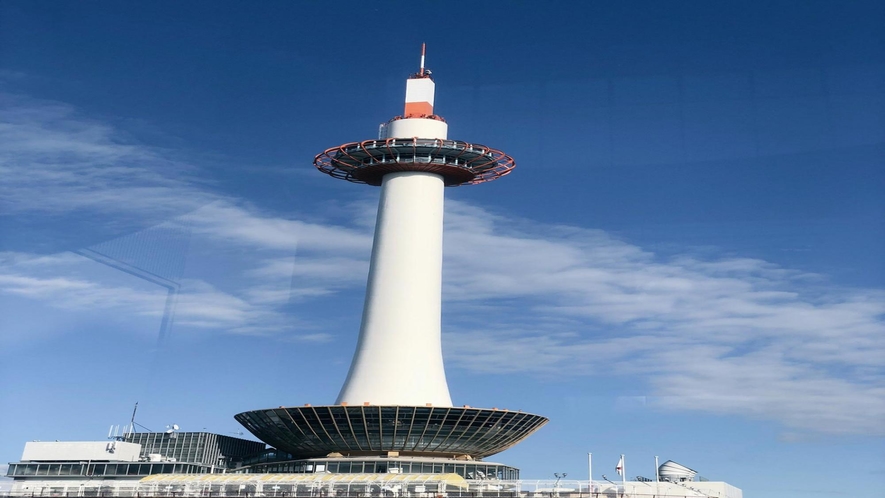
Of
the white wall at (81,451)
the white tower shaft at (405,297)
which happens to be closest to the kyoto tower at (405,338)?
the white tower shaft at (405,297)

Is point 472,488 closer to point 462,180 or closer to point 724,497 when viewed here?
point 724,497

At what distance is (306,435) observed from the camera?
70.1 meters

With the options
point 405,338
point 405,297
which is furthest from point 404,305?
point 405,338

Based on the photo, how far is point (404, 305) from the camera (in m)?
77.5

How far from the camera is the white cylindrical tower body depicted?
7344cm

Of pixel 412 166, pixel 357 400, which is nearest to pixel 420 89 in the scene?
pixel 412 166

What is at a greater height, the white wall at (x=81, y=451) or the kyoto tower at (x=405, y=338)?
the kyoto tower at (x=405, y=338)

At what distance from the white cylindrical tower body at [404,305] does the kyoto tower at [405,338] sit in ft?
0.30

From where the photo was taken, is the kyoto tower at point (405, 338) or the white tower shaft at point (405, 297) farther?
the white tower shaft at point (405, 297)

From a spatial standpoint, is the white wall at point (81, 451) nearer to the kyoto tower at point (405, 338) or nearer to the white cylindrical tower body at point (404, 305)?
the kyoto tower at point (405, 338)

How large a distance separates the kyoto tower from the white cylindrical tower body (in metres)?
0.09

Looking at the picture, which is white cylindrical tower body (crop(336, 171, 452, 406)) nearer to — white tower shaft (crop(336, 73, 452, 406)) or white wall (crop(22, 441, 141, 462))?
white tower shaft (crop(336, 73, 452, 406))

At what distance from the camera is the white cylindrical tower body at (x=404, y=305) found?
7344 centimetres

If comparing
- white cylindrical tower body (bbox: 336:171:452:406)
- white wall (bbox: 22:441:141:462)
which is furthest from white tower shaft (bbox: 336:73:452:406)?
white wall (bbox: 22:441:141:462)
